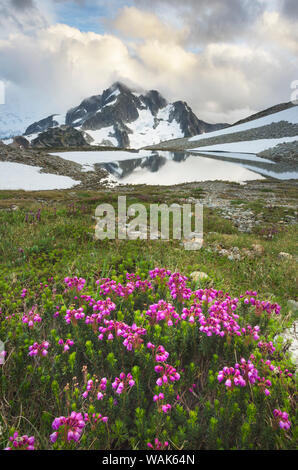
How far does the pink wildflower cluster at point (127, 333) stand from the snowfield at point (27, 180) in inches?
1101

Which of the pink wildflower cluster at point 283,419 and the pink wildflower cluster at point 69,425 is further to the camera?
the pink wildflower cluster at point 283,419

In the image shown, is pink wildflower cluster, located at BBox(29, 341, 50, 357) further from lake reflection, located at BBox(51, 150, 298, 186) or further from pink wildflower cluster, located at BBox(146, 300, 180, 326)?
lake reflection, located at BBox(51, 150, 298, 186)

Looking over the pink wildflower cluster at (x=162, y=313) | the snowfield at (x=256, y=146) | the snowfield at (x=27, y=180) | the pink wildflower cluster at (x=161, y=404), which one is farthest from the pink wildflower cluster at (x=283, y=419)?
the snowfield at (x=256, y=146)

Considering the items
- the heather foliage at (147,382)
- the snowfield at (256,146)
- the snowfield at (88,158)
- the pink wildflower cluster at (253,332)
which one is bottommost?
the heather foliage at (147,382)

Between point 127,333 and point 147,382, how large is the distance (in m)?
0.55

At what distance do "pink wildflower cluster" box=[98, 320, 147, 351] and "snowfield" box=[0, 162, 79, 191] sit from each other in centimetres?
2797

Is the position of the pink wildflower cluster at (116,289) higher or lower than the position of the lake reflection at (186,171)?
lower

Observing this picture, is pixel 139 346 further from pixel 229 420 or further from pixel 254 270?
pixel 254 270

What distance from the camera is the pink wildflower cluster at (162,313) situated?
3.06 m

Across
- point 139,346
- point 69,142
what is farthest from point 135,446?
point 69,142

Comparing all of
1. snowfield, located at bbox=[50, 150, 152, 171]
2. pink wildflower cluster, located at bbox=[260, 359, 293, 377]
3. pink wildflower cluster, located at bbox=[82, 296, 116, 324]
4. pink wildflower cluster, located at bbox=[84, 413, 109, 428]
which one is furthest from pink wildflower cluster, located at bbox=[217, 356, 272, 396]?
snowfield, located at bbox=[50, 150, 152, 171]

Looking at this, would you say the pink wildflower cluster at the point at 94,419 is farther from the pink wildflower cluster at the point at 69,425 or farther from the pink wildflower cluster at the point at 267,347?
the pink wildflower cluster at the point at 267,347

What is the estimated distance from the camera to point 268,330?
3.48m

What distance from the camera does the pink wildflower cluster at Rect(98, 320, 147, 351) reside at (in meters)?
2.63
